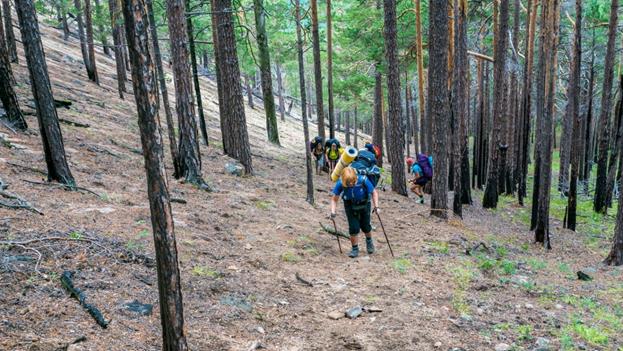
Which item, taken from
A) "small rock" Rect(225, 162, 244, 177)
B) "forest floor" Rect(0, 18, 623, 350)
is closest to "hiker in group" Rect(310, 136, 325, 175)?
"small rock" Rect(225, 162, 244, 177)

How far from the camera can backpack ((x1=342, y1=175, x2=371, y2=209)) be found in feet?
26.8

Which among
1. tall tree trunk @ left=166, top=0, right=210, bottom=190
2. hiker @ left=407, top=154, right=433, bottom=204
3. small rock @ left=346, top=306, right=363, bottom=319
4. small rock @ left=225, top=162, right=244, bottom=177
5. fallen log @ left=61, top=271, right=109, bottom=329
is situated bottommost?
hiker @ left=407, top=154, right=433, bottom=204

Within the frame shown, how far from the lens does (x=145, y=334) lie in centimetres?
423

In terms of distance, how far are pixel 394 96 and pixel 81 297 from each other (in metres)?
12.1

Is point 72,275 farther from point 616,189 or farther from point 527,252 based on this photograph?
point 616,189

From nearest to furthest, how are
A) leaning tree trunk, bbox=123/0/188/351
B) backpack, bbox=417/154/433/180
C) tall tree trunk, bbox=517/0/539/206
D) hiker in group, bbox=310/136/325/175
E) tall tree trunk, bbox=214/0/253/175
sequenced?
1. leaning tree trunk, bbox=123/0/188/351
2. tall tree trunk, bbox=214/0/253/175
3. backpack, bbox=417/154/433/180
4. tall tree trunk, bbox=517/0/539/206
5. hiker in group, bbox=310/136/325/175

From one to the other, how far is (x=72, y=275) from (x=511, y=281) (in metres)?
6.56

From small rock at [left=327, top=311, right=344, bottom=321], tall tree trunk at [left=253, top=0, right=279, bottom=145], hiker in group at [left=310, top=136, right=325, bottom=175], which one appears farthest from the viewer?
tall tree trunk at [left=253, top=0, right=279, bottom=145]

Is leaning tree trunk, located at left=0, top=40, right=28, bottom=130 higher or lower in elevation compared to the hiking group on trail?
higher

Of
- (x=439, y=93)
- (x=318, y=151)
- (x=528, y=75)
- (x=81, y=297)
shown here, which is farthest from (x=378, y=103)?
(x=81, y=297)

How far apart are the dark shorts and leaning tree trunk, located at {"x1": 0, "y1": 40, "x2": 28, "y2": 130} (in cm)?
783

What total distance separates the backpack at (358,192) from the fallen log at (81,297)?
4.84m

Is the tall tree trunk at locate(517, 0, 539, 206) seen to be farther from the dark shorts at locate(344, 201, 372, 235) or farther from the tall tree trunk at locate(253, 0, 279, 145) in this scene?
the dark shorts at locate(344, 201, 372, 235)

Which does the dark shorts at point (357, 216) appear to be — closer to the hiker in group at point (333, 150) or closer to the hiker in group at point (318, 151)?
the hiker in group at point (333, 150)
